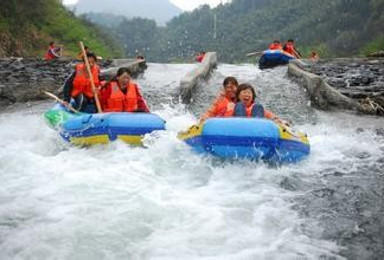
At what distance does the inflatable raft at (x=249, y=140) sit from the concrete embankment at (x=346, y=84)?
12.9 feet

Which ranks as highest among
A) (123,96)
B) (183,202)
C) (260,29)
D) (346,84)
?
(260,29)

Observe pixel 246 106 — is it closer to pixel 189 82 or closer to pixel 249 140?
pixel 249 140

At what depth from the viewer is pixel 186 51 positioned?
64.9m

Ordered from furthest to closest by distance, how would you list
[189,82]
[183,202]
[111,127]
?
[189,82]
[111,127]
[183,202]

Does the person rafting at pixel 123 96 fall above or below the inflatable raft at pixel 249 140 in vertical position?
above

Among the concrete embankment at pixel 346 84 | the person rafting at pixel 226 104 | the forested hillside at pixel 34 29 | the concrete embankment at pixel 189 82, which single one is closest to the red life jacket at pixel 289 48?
the concrete embankment at pixel 346 84

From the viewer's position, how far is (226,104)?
6.77 metres

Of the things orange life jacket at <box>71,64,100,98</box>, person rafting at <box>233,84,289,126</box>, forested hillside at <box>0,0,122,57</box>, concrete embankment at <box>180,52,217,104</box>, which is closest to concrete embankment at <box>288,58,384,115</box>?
concrete embankment at <box>180,52,217,104</box>

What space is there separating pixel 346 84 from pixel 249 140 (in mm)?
6788


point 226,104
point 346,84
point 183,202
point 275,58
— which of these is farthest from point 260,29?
point 183,202

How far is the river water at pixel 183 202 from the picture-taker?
3893mm

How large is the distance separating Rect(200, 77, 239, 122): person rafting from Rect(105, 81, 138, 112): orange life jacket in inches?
47.3

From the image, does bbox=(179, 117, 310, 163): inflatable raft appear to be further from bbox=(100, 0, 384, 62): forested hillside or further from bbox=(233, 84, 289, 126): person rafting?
bbox=(100, 0, 384, 62): forested hillside

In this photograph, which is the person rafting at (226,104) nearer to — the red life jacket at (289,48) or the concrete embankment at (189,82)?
the concrete embankment at (189,82)
